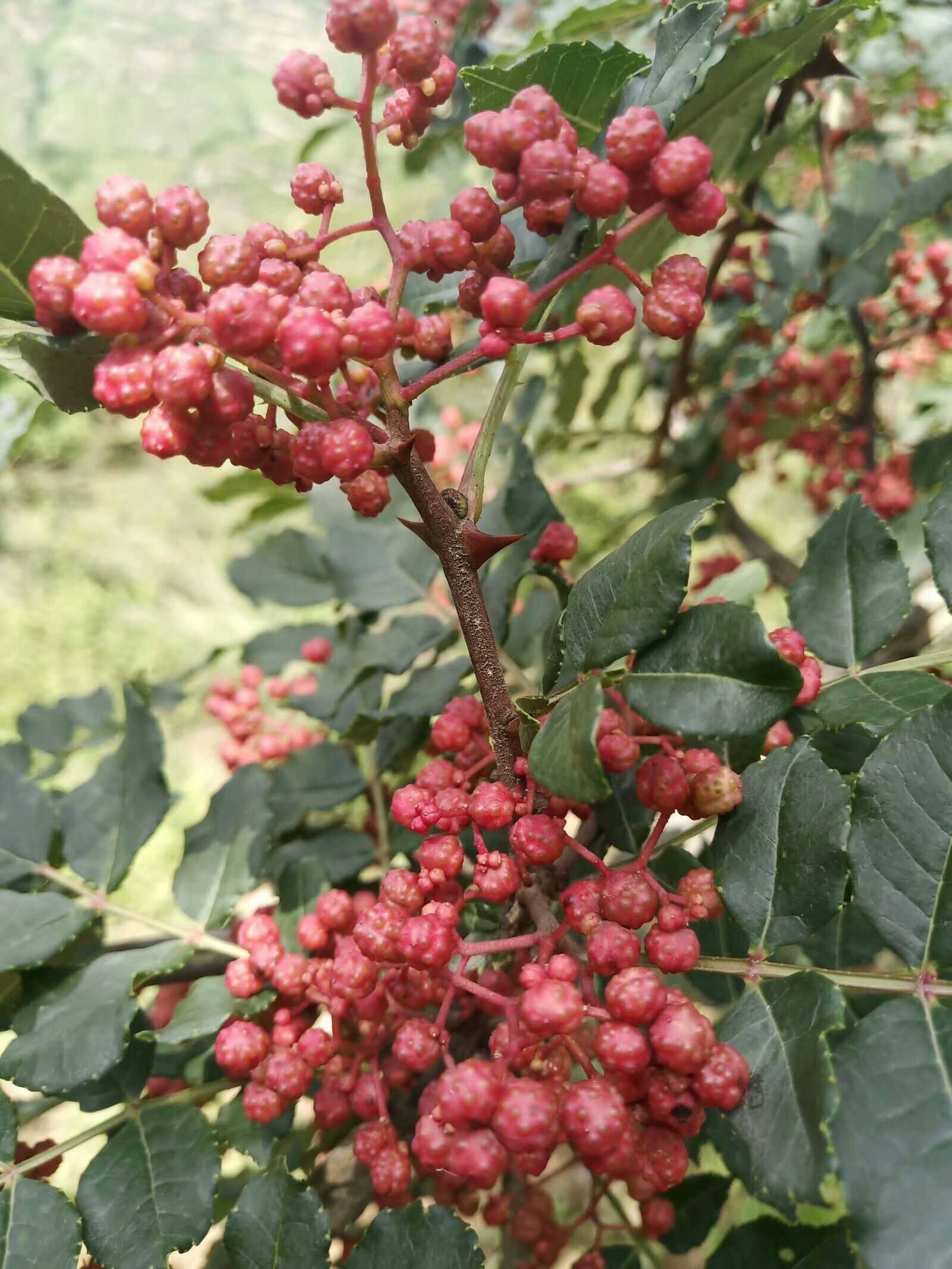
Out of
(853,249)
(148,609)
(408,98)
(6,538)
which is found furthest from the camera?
(6,538)

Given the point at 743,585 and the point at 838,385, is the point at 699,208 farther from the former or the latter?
the point at 838,385

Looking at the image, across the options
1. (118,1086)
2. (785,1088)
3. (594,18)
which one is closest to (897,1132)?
(785,1088)

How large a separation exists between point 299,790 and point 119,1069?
0.34m

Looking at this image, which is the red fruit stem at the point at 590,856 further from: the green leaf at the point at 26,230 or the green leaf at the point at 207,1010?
the green leaf at the point at 26,230

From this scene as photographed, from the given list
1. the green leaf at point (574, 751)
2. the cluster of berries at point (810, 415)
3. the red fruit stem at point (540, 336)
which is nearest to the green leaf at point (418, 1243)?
the green leaf at point (574, 751)

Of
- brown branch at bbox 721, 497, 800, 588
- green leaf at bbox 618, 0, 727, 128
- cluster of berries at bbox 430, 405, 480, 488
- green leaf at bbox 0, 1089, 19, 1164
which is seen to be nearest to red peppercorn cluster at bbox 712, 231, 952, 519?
brown branch at bbox 721, 497, 800, 588

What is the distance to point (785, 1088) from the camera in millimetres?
532

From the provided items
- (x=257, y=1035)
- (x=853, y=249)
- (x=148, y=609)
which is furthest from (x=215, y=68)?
(x=257, y=1035)

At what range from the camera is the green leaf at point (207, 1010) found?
0.77 meters

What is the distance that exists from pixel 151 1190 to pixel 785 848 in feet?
1.86

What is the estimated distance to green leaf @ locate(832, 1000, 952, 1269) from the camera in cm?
44

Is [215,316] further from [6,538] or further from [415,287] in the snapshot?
[6,538]

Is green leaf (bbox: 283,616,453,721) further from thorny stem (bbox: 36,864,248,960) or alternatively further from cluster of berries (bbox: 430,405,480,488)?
cluster of berries (bbox: 430,405,480,488)

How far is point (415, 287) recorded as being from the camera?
800 mm
